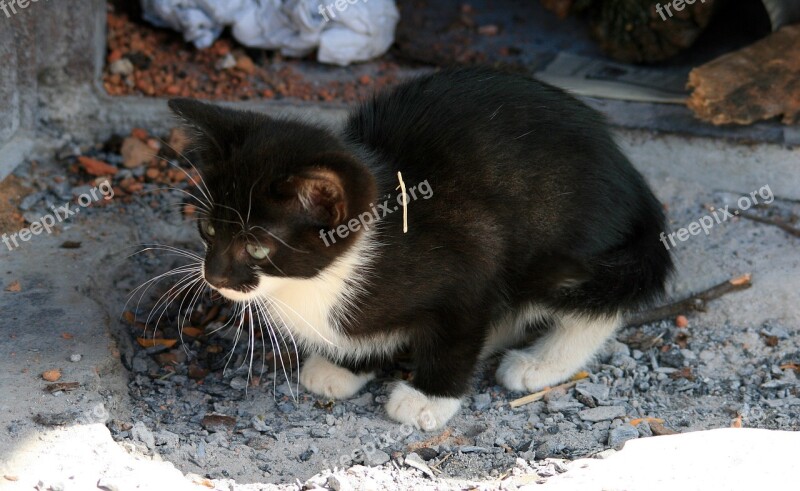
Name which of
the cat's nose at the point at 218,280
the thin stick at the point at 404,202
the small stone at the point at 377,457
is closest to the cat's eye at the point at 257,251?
the cat's nose at the point at 218,280

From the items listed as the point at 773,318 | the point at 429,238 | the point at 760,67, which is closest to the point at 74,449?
the point at 429,238

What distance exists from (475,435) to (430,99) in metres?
1.13

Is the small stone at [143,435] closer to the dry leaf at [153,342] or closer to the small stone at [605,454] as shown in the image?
the dry leaf at [153,342]

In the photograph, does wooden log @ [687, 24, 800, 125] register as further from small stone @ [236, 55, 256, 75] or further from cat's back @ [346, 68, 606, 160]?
small stone @ [236, 55, 256, 75]

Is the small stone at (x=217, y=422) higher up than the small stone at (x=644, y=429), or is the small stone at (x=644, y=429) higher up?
the small stone at (x=644, y=429)

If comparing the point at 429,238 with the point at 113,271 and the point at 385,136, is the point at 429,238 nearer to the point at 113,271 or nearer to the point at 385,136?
the point at 385,136

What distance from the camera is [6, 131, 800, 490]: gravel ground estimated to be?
9.30 ft

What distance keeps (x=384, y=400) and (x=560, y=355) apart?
2.15ft

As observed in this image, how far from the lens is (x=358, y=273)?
2.87 m
